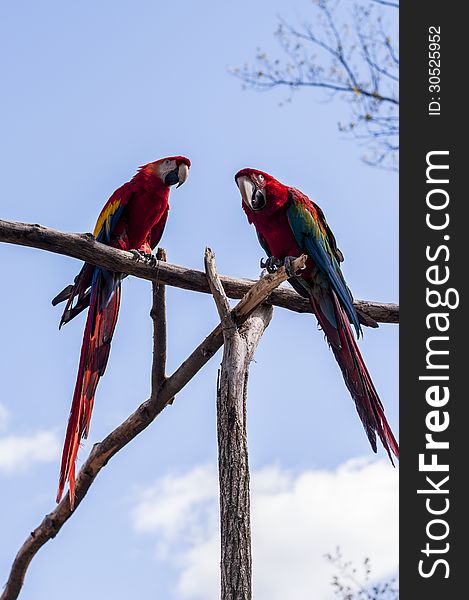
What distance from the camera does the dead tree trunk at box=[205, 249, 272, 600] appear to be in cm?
252

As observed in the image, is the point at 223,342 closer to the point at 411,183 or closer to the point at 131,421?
the point at 131,421

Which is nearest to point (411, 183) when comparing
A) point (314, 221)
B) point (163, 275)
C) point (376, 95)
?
point (314, 221)

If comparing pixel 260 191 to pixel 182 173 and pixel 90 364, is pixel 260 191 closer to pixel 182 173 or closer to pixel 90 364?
pixel 182 173

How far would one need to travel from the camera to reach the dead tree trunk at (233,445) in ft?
8.27

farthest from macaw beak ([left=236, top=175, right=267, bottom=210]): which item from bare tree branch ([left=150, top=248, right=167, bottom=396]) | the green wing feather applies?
bare tree branch ([left=150, top=248, right=167, bottom=396])

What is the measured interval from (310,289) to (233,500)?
112 cm

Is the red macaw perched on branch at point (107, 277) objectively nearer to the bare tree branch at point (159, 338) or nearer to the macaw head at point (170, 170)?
the macaw head at point (170, 170)

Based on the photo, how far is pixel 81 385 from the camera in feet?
10.3

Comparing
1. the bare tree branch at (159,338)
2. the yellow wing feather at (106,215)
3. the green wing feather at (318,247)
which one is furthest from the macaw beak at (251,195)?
the yellow wing feather at (106,215)

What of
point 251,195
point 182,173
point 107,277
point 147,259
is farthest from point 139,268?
point 182,173

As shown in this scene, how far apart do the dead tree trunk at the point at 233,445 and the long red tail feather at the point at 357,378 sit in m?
0.33

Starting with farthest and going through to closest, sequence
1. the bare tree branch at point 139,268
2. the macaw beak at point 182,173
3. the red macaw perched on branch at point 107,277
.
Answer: the macaw beak at point 182,173
the red macaw perched on branch at point 107,277
the bare tree branch at point 139,268

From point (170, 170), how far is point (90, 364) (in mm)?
1053

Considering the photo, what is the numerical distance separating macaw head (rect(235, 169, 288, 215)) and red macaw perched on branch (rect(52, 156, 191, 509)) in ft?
1.58
